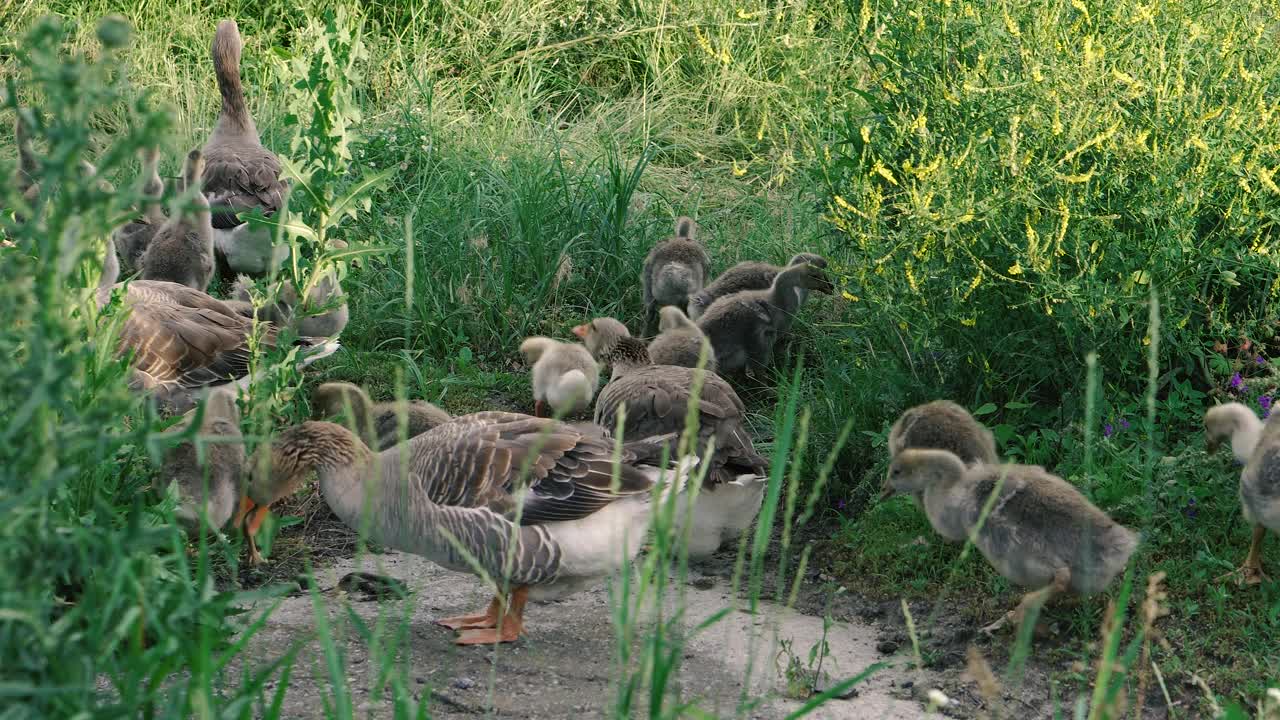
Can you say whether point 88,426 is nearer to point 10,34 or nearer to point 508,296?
point 508,296

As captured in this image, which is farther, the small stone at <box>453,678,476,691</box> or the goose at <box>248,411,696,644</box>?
the goose at <box>248,411,696,644</box>

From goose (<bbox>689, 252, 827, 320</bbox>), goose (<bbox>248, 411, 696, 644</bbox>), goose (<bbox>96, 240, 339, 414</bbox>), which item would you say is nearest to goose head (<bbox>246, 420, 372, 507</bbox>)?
goose (<bbox>248, 411, 696, 644</bbox>)

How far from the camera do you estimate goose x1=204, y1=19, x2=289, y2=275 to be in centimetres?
811

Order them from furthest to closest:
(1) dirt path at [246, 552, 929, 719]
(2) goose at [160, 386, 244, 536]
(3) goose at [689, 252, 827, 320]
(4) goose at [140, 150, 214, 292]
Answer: (3) goose at [689, 252, 827, 320] → (4) goose at [140, 150, 214, 292] → (2) goose at [160, 386, 244, 536] → (1) dirt path at [246, 552, 929, 719]

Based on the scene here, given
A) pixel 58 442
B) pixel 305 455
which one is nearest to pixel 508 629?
pixel 305 455

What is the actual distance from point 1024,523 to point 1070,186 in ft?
4.76

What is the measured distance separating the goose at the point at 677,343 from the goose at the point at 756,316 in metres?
0.11

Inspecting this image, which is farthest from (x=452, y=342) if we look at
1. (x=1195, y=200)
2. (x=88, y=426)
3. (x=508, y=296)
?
(x=88, y=426)

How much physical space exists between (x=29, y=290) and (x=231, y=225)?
19.2ft

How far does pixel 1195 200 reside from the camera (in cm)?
520

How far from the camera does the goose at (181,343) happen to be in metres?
5.94

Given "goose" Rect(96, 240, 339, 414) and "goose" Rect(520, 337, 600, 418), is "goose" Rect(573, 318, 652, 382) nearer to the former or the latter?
"goose" Rect(520, 337, 600, 418)

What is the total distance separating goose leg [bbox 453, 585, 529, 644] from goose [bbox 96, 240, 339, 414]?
1512 millimetres

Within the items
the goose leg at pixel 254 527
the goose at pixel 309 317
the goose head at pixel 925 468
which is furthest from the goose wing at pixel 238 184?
the goose head at pixel 925 468
